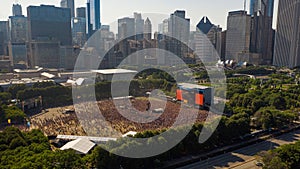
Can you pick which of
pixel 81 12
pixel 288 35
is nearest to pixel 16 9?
pixel 81 12

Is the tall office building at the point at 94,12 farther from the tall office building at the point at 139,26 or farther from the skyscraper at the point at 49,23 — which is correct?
the skyscraper at the point at 49,23

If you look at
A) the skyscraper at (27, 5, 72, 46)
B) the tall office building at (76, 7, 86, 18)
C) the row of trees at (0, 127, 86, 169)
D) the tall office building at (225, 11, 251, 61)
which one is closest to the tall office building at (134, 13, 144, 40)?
the skyscraper at (27, 5, 72, 46)

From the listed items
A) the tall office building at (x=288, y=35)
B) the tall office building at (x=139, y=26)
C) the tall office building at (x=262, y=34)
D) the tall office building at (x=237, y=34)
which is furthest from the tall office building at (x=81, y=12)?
the tall office building at (x=288, y=35)

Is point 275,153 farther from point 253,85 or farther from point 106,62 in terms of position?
point 106,62

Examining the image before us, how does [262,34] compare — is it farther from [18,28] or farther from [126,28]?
[18,28]

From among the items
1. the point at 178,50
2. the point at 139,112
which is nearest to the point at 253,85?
the point at 139,112

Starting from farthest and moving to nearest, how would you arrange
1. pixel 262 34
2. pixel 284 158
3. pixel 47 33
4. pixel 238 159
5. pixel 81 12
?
pixel 81 12
pixel 262 34
pixel 47 33
pixel 238 159
pixel 284 158
